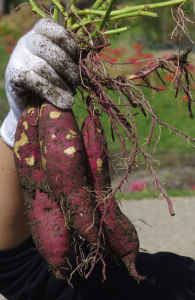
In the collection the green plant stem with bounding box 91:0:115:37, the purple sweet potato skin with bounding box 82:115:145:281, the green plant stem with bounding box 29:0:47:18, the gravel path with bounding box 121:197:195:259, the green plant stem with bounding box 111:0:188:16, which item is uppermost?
the green plant stem with bounding box 29:0:47:18

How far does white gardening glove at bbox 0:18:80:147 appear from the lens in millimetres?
1344

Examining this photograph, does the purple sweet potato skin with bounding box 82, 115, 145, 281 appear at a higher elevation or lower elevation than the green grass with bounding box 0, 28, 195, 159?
higher

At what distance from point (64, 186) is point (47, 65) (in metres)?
0.43

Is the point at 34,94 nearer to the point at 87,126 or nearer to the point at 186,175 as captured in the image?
the point at 87,126

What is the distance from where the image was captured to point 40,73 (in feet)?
4.41

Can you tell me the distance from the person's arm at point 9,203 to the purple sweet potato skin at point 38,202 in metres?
0.19

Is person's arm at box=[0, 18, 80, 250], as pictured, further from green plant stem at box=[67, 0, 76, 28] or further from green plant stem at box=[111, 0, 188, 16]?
green plant stem at box=[111, 0, 188, 16]

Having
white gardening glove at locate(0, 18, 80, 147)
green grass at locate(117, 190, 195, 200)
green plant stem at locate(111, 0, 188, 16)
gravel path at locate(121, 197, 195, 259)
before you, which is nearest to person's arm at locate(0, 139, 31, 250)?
white gardening glove at locate(0, 18, 80, 147)

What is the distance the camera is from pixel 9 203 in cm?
158

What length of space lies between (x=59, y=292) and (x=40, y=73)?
0.89 meters

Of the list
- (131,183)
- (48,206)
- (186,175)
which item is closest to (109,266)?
(48,206)

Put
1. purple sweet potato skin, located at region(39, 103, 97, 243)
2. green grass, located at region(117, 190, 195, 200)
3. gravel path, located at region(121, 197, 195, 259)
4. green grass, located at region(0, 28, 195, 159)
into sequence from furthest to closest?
green grass, located at region(0, 28, 195, 159), green grass, located at region(117, 190, 195, 200), gravel path, located at region(121, 197, 195, 259), purple sweet potato skin, located at region(39, 103, 97, 243)

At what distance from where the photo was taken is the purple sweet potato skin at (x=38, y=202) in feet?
4.29

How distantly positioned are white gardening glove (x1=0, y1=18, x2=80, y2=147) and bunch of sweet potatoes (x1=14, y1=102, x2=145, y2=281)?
0.19 feet
